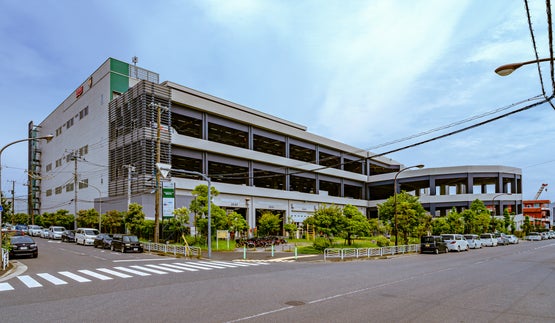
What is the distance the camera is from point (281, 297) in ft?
37.3

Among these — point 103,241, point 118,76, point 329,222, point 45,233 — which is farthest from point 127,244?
point 45,233

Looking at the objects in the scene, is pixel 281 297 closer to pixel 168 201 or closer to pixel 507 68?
pixel 507 68

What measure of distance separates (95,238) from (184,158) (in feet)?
50.7

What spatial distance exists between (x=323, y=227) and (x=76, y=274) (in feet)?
62.9

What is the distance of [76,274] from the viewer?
687 inches

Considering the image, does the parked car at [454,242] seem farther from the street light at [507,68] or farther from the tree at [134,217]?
the tree at [134,217]

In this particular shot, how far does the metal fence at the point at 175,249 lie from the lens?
94.8ft

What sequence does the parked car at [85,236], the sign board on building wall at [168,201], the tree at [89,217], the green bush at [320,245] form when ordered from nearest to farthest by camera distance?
1. the green bush at [320,245]
2. the sign board on building wall at [168,201]
3. the parked car at [85,236]
4. the tree at [89,217]

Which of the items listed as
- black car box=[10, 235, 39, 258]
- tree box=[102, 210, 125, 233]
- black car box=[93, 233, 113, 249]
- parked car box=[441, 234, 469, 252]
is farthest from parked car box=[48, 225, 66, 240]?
parked car box=[441, 234, 469, 252]

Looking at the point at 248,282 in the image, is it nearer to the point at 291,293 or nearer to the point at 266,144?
the point at 291,293

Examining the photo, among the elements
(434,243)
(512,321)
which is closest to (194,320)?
(512,321)

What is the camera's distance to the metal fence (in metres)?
28.9

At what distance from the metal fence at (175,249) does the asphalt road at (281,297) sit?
1159 centimetres

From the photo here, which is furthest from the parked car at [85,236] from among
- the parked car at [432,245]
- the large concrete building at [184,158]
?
the parked car at [432,245]
